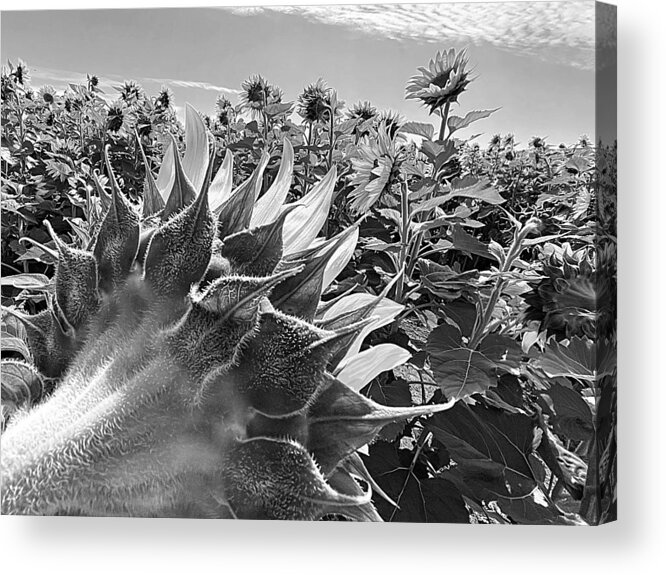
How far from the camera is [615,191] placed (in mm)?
1320

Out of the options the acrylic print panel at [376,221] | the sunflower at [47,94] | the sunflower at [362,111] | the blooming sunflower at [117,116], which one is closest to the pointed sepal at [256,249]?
the acrylic print panel at [376,221]

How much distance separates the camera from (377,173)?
52.1 inches

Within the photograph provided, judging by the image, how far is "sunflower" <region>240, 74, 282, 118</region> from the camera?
1.34m

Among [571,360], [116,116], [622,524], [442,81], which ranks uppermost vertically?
[442,81]

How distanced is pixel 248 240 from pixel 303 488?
344mm

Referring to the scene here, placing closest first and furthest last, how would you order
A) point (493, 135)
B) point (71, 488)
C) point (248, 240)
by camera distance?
1. point (71, 488)
2. point (248, 240)
3. point (493, 135)

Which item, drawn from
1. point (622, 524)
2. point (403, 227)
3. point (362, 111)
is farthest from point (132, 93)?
point (622, 524)

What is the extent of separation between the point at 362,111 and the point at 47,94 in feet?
1.58

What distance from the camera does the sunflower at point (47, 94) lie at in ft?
4.57

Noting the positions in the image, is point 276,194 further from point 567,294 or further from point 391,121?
point 567,294

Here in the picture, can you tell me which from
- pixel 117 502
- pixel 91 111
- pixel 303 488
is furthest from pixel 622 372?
pixel 91 111

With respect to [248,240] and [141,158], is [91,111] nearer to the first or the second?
[141,158]

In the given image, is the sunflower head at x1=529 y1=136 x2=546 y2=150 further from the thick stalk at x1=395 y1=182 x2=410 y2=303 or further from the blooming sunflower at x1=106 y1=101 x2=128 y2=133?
the blooming sunflower at x1=106 y1=101 x2=128 y2=133

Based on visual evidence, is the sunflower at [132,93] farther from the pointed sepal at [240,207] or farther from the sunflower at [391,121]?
the sunflower at [391,121]
